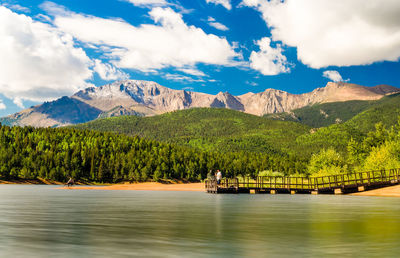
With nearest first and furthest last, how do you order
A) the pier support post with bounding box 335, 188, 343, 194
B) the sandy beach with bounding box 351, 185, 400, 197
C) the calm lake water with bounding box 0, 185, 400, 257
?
the calm lake water with bounding box 0, 185, 400, 257 < the sandy beach with bounding box 351, 185, 400, 197 < the pier support post with bounding box 335, 188, 343, 194

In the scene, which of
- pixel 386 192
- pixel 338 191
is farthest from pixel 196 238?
pixel 338 191

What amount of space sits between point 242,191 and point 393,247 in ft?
216

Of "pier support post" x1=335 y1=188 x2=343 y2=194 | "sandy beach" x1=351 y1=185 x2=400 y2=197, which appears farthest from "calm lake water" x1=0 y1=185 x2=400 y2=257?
"pier support post" x1=335 y1=188 x2=343 y2=194

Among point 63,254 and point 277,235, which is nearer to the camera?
point 63,254

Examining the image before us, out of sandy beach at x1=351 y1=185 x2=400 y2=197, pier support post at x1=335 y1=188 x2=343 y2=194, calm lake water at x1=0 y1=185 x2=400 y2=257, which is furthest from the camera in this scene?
pier support post at x1=335 y1=188 x2=343 y2=194

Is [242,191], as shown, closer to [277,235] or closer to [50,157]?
[277,235]

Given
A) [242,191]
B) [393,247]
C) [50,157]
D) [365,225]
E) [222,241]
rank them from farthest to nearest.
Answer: [50,157], [242,191], [365,225], [222,241], [393,247]

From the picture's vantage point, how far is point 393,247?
18.9 metres

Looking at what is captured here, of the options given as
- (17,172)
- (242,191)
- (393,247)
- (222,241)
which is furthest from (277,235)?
(17,172)

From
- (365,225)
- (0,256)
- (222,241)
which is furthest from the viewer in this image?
(365,225)

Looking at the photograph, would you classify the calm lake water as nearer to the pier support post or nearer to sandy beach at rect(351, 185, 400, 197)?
sandy beach at rect(351, 185, 400, 197)

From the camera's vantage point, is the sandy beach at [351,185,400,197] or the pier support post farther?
the pier support post

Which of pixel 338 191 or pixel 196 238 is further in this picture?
pixel 338 191

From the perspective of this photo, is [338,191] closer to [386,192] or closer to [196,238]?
[386,192]
